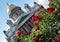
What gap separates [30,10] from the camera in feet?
185

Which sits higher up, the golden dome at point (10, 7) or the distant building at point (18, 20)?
A: the golden dome at point (10, 7)

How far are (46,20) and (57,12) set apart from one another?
71 cm

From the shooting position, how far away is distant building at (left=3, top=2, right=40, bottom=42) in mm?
53031

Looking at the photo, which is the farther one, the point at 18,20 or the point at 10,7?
the point at 10,7

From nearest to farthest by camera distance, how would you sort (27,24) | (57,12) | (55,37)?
(55,37) < (57,12) < (27,24)

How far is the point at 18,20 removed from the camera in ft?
177

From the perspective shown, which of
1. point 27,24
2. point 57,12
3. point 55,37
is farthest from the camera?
point 27,24

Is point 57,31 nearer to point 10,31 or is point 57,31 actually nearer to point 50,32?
point 50,32

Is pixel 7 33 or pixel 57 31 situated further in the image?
pixel 7 33

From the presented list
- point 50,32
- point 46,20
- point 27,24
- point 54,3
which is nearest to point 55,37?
point 50,32

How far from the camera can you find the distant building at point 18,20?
53031 mm

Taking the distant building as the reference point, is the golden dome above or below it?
above

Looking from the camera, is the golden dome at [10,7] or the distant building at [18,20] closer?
the distant building at [18,20]

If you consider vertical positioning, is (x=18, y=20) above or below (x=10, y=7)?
below
